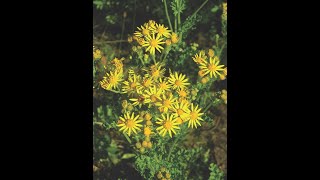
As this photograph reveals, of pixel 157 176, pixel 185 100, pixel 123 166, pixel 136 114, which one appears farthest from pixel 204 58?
pixel 123 166

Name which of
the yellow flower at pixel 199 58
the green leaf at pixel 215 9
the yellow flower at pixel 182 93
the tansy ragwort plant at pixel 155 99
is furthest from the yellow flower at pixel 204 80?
the green leaf at pixel 215 9

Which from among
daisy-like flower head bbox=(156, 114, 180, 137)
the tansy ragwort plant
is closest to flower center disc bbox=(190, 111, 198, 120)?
the tansy ragwort plant

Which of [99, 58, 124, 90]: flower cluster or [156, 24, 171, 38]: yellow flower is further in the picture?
[156, 24, 171, 38]: yellow flower

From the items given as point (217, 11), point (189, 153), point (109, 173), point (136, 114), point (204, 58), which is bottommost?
point (109, 173)

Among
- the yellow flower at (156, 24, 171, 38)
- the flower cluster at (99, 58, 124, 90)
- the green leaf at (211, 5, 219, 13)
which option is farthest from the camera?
the green leaf at (211, 5, 219, 13)

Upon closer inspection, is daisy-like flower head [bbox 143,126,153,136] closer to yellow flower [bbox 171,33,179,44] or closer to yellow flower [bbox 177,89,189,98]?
yellow flower [bbox 177,89,189,98]

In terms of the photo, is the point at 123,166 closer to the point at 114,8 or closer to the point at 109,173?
the point at 109,173
